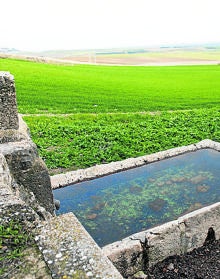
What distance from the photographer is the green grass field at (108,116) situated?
8.38 meters

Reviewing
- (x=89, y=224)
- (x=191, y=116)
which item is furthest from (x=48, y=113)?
(x=89, y=224)

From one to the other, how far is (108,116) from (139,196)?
6181 mm

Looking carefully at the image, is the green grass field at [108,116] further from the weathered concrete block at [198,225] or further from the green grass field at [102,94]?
the weathered concrete block at [198,225]

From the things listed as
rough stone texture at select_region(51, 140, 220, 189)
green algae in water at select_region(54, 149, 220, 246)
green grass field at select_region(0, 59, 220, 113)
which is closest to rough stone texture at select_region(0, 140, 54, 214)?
green algae in water at select_region(54, 149, 220, 246)

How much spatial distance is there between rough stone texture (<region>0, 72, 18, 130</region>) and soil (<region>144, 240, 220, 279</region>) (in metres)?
3.06

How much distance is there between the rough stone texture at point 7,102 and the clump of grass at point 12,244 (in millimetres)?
2970

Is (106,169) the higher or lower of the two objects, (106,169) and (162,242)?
the higher

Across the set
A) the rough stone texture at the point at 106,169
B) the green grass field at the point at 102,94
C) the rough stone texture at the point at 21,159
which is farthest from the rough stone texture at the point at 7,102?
the green grass field at the point at 102,94

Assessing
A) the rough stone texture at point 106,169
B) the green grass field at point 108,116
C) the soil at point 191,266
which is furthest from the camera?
the green grass field at point 108,116

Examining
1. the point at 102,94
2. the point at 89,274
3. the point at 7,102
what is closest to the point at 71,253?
the point at 89,274

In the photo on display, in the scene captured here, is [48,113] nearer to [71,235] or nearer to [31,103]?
[31,103]

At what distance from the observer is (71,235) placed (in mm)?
2506

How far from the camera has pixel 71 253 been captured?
2.30 metres

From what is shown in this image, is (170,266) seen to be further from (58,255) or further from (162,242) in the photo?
(58,255)
